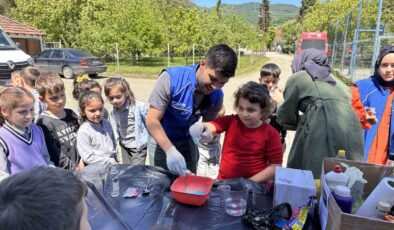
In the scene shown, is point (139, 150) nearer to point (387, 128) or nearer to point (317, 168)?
point (317, 168)

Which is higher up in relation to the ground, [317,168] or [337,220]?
[337,220]

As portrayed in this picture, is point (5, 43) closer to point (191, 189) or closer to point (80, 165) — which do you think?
point (80, 165)

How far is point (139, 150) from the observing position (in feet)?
10.2

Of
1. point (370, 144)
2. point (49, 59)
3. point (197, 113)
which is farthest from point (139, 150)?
point (49, 59)

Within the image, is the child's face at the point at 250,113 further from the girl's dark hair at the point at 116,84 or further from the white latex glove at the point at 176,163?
the girl's dark hair at the point at 116,84

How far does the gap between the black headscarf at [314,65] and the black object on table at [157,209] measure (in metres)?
0.88

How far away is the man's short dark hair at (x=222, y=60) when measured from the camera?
6.22ft

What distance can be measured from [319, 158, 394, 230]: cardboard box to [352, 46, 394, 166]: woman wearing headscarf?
123cm

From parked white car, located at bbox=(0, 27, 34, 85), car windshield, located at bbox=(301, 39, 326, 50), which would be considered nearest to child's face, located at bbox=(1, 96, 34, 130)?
parked white car, located at bbox=(0, 27, 34, 85)

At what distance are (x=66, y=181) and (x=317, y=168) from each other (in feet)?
5.64

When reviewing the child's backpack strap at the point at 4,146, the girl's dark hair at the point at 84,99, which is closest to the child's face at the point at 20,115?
the child's backpack strap at the point at 4,146

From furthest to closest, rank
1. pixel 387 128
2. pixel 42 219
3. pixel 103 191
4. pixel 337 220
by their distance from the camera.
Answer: pixel 387 128
pixel 103 191
pixel 337 220
pixel 42 219

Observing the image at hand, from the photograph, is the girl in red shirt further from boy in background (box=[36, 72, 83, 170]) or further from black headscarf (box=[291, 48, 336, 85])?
boy in background (box=[36, 72, 83, 170])

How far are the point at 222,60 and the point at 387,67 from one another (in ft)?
4.89
